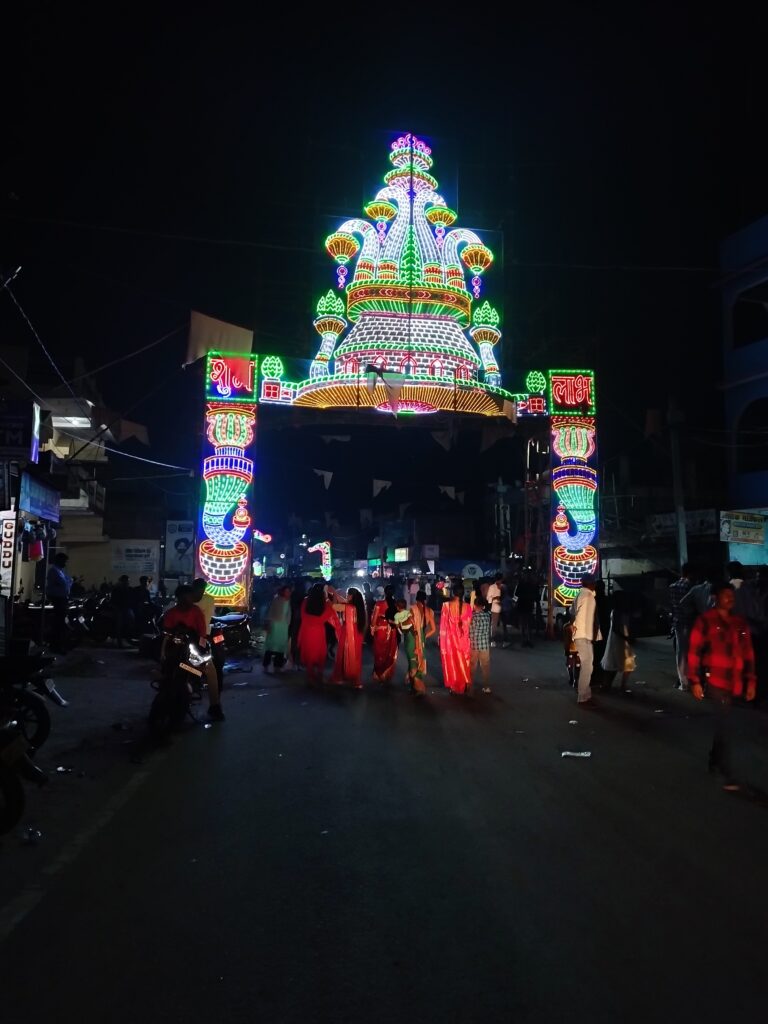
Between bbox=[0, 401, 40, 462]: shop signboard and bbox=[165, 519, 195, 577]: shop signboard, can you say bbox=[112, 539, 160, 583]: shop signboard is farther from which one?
bbox=[0, 401, 40, 462]: shop signboard

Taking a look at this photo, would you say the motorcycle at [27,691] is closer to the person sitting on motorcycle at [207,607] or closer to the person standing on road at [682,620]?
the person sitting on motorcycle at [207,607]

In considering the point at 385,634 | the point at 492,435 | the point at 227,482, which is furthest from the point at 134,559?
the point at 385,634

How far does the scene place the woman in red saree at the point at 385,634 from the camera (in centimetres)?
1245

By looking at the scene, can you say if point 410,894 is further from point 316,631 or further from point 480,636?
point 316,631

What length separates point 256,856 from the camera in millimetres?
4676

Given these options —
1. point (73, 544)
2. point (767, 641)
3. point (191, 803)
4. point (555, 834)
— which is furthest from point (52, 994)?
point (73, 544)

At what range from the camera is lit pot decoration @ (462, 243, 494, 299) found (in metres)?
22.3

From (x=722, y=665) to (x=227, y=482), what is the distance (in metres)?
16.3

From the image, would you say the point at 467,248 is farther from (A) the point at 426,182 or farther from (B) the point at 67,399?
(B) the point at 67,399

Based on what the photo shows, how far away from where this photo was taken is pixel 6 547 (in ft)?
41.7

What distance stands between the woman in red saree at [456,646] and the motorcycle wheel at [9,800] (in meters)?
7.29

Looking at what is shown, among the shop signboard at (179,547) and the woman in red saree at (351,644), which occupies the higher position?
the shop signboard at (179,547)

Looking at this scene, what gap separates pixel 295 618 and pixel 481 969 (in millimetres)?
11819

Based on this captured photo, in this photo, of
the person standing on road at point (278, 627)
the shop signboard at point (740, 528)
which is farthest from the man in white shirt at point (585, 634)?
the shop signboard at point (740, 528)
